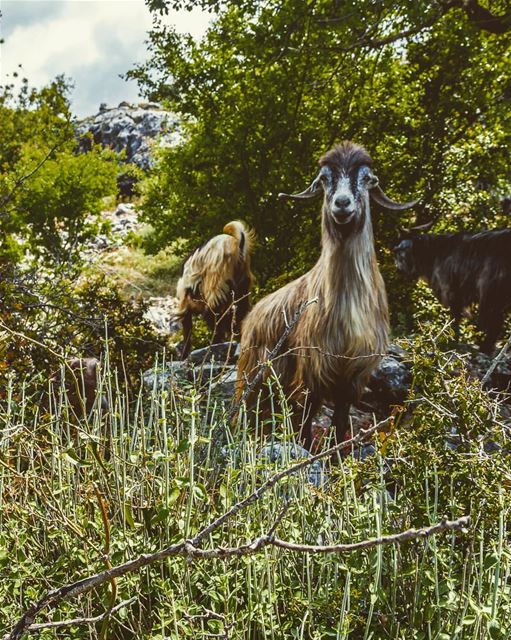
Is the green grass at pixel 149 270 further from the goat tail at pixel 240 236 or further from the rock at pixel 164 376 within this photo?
the rock at pixel 164 376


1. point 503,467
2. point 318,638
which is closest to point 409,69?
point 503,467

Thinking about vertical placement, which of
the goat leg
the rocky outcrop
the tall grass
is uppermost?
the rocky outcrop

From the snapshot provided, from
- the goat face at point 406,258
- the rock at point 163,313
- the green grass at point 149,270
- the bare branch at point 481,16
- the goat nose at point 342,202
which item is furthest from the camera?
the green grass at point 149,270

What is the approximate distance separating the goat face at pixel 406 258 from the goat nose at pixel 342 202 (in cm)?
385

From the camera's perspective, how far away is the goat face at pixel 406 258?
24.2 feet

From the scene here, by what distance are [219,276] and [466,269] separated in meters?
2.81

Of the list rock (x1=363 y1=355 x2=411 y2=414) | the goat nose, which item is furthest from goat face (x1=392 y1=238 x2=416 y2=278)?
the goat nose

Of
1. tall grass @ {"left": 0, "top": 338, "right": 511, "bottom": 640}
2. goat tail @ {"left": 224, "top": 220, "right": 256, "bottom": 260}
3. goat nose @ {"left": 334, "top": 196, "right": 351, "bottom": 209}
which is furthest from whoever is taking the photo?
goat tail @ {"left": 224, "top": 220, "right": 256, "bottom": 260}

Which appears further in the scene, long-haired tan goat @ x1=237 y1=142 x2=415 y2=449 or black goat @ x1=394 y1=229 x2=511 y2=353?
black goat @ x1=394 y1=229 x2=511 y2=353

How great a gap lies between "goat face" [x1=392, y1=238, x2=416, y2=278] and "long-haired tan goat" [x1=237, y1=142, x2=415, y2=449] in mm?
3443

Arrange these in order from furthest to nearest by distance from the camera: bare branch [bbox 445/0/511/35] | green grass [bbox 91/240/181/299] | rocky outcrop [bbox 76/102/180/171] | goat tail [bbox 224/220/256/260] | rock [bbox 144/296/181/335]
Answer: rocky outcrop [bbox 76/102/180/171] < green grass [bbox 91/240/181/299] < rock [bbox 144/296/181/335] < bare branch [bbox 445/0/511/35] < goat tail [bbox 224/220/256/260]

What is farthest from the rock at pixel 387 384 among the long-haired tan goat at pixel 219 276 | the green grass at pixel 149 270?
the green grass at pixel 149 270

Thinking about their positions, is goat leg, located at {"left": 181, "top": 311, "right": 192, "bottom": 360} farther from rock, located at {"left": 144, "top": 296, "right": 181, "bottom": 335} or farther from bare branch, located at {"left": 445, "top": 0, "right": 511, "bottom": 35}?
bare branch, located at {"left": 445, "top": 0, "right": 511, "bottom": 35}

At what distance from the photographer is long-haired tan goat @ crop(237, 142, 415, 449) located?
3781 mm
